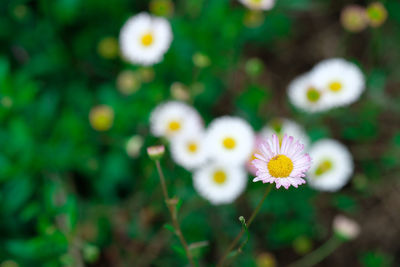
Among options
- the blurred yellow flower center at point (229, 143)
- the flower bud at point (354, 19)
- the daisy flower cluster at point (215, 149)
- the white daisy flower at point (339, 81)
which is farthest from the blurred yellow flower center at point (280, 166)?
the flower bud at point (354, 19)

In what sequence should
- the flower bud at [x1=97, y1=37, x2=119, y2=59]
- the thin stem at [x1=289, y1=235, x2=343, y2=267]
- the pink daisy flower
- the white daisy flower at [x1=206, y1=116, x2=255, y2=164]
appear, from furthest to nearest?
the flower bud at [x1=97, y1=37, x2=119, y2=59], the thin stem at [x1=289, y1=235, x2=343, y2=267], the white daisy flower at [x1=206, y1=116, x2=255, y2=164], the pink daisy flower

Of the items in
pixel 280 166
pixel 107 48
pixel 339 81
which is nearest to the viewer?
pixel 280 166

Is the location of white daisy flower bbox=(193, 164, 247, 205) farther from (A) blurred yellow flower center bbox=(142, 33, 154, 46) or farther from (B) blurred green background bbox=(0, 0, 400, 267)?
(A) blurred yellow flower center bbox=(142, 33, 154, 46)

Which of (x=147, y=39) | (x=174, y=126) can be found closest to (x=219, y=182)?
(x=174, y=126)

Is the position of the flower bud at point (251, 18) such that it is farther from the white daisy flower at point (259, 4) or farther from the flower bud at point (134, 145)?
the flower bud at point (134, 145)

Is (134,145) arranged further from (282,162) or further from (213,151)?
(282,162)

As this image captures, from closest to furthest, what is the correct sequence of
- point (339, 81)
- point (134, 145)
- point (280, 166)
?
point (280, 166), point (134, 145), point (339, 81)

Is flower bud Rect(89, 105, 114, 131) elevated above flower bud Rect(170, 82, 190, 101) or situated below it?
below

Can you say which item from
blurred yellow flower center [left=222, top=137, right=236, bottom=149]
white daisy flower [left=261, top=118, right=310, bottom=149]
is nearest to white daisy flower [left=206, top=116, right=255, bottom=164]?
blurred yellow flower center [left=222, top=137, right=236, bottom=149]
